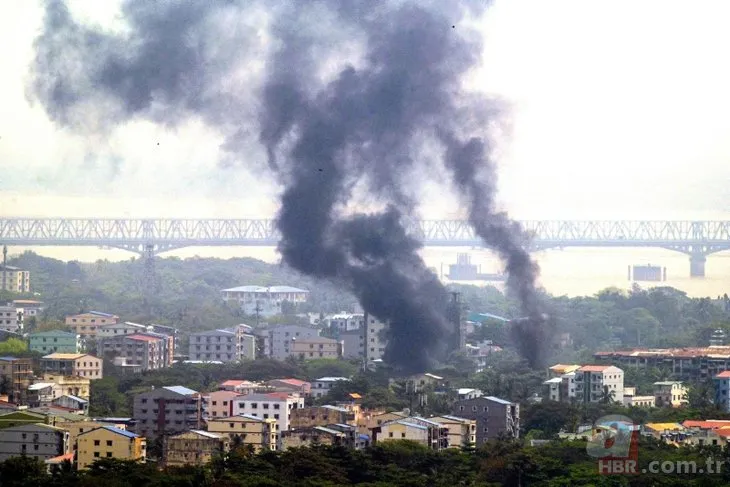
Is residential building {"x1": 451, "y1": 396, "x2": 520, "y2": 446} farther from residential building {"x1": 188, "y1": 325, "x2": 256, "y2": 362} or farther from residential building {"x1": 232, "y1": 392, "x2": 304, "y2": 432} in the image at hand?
residential building {"x1": 188, "y1": 325, "x2": 256, "y2": 362}

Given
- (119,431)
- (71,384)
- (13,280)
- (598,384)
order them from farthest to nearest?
(13,280) < (598,384) < (71,384) < (119,431)

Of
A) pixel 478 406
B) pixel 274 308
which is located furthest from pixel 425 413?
pixel 274 308

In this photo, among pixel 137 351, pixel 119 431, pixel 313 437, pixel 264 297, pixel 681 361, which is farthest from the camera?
pixel 264 297

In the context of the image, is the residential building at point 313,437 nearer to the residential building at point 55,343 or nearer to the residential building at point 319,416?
the residential building at point 319,416

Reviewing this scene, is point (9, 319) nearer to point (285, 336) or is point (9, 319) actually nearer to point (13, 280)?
point (285, 336)

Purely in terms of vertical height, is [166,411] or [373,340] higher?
[373,340]

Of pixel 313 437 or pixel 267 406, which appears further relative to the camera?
pixel 267 406

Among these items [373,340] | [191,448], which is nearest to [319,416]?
[191,448]
